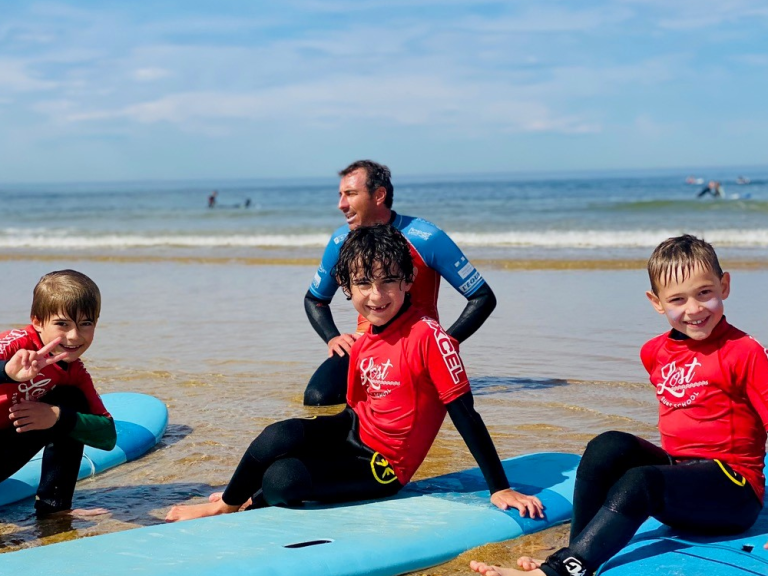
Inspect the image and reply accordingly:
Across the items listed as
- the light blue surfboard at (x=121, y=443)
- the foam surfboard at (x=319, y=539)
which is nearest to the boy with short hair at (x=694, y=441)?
the foam surfboard at (x=319, y=539)

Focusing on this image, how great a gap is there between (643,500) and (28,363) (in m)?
2.09

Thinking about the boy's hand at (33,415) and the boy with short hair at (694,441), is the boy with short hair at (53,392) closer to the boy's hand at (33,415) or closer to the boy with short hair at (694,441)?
the boy's hand at (33,415)

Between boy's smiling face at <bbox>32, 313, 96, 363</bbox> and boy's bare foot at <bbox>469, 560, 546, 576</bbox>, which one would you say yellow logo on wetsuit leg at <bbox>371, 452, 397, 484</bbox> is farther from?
boy's smiling face at <bbox>32, 313, 96, 363</bbox>

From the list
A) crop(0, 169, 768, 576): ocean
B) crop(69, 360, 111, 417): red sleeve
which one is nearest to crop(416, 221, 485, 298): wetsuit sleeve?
crop(0, 169, 768, 576): ocean

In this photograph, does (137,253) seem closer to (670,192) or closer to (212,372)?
(212,372)

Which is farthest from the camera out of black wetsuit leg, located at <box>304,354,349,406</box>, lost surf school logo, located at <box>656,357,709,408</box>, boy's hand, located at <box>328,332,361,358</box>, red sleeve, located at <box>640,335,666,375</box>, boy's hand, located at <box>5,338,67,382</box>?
black wetsuit leg, located at <box>304,354,349,406</box>

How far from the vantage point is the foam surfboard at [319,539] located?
9.40 feet

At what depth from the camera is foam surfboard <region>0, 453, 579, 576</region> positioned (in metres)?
2.87

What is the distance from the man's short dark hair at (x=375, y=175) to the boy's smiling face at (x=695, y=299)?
250cm

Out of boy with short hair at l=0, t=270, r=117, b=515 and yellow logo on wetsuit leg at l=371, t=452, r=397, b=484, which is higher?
boy with short hair at l=0, t=270, r=117, b=515

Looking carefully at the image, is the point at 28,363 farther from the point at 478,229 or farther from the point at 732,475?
the point at 478,229

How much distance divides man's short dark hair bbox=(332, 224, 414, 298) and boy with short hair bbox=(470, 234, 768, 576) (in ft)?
2.90

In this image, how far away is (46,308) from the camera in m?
3.49

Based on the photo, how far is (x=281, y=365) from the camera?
688 cm
